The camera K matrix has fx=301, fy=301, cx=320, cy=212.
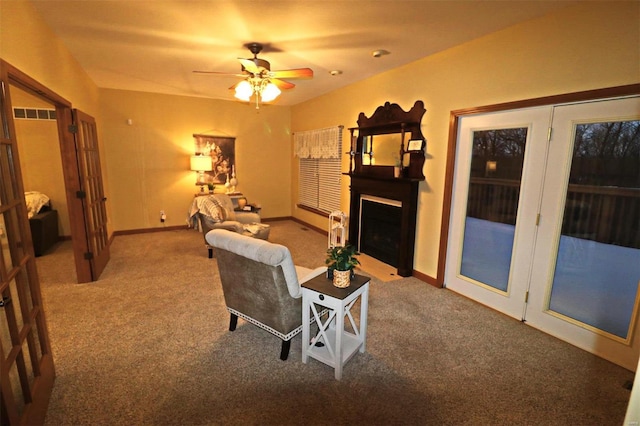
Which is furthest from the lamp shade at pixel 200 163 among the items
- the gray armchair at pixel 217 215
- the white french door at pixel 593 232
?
the white french door at pixel 593 232

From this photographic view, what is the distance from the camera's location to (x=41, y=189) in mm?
5160

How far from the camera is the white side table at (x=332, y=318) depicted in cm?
201

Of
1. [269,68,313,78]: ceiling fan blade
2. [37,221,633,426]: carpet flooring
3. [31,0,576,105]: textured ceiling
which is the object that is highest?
[31,0,576,105]: textured ceiling

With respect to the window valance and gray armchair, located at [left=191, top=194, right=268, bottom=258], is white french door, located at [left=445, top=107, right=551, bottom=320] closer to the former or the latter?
the window valance

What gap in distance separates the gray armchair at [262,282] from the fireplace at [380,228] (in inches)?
78.1

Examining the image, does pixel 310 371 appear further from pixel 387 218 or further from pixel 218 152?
pixel 218 152

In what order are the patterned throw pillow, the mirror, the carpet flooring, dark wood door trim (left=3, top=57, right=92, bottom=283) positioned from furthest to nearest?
1. the patterned throw pillow
2. the mirror
3. dark wood door trim (left=3, top=57, right=92, bottom=283)
4. the carpet flooring

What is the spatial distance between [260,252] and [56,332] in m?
2.04

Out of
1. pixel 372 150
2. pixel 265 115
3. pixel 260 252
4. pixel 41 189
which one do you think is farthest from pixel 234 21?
pixel 41 189

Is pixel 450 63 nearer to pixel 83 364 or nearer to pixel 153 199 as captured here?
pixel 83 364

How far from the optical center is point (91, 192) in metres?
3.77

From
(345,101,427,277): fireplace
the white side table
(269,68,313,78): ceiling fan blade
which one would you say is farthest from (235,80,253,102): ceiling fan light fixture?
the white side table

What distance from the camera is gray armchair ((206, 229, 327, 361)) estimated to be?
6.75ft

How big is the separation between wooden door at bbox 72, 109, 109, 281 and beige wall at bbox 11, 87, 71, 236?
1.40m
